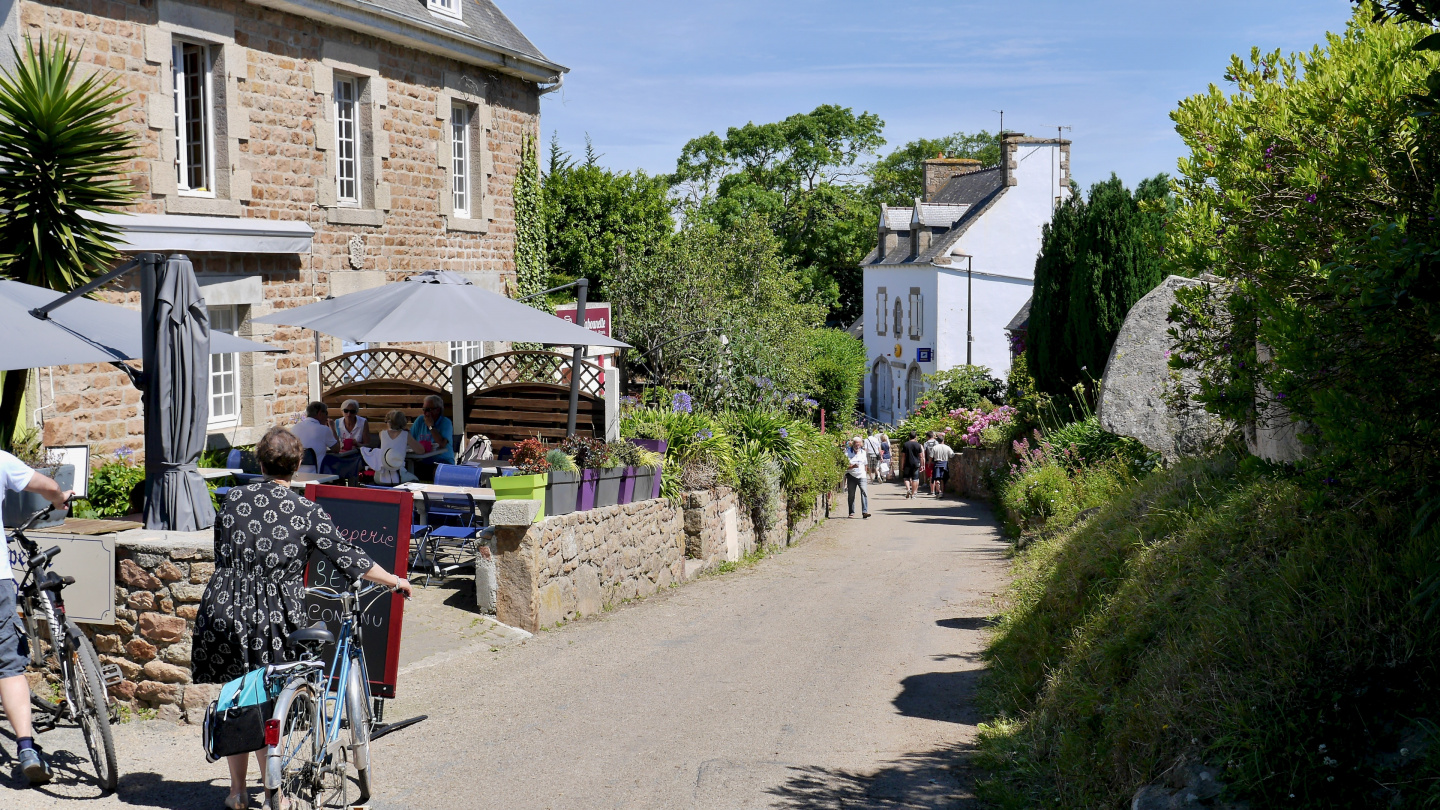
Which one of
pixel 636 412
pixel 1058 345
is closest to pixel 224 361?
pixel 636 412

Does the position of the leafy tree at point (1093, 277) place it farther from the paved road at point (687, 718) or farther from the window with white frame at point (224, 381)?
the window with white frame at point (224, 381)

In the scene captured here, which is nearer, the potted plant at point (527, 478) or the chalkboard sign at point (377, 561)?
the chalkboard sign at point (377, 561)

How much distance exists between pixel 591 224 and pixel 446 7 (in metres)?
4.18

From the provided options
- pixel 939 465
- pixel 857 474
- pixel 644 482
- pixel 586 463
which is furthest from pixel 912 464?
pixel 586 463

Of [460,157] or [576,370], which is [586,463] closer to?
[576,370]

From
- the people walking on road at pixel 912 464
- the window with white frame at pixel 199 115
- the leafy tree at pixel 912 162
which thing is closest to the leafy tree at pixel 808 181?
the leafy tree at pixel 912 162

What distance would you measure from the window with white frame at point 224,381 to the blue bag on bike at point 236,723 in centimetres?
908

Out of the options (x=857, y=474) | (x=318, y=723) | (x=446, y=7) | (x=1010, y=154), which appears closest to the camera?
(x=318, y=723)

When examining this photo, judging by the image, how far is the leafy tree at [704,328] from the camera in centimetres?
1600

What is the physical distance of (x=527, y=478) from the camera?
28.1 ft

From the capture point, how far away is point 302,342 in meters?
13.6

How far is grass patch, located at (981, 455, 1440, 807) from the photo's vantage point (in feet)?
12.8

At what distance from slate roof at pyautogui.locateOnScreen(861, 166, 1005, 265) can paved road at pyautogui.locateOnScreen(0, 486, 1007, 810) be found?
29.0m

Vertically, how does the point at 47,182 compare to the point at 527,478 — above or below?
above
